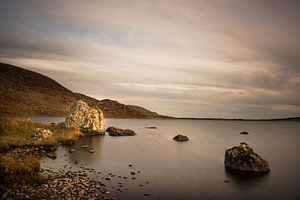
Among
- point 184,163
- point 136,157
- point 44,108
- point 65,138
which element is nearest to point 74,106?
point 65,138

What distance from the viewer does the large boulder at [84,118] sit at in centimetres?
6112

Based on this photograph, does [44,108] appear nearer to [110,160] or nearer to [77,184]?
[110,160]

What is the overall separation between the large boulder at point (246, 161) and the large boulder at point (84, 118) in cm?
3886

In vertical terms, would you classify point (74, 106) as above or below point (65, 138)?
above

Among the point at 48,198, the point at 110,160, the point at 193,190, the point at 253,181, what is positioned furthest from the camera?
the point at 110,160

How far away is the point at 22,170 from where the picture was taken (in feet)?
66.9

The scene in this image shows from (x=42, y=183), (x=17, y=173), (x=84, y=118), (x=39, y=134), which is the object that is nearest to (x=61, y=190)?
(x=42, y=183)

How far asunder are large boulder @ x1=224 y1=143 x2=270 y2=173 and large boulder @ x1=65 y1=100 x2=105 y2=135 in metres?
38.9

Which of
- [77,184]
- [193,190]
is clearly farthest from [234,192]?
[77,184]

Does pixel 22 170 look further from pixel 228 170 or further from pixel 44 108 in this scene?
pixel 44 108

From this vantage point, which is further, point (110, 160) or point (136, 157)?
point (136, 157)

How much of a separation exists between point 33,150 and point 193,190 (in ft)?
67.1

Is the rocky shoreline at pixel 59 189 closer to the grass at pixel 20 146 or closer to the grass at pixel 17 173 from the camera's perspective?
the grass at pixel 17 173

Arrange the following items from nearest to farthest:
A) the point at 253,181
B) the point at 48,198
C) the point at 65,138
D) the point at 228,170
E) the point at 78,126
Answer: the point at 48,198 → the point at 253,181 → the point at 228,170 → the point at 65,138 → the point at 78,126
